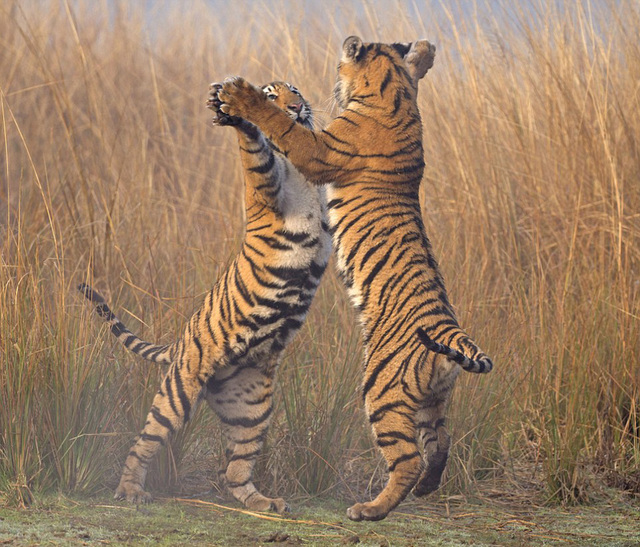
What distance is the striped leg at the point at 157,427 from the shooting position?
375cm

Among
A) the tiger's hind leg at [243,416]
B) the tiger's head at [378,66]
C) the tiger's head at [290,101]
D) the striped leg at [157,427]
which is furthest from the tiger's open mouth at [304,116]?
the striped leg at [157,427]

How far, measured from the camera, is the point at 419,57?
338 centimetres

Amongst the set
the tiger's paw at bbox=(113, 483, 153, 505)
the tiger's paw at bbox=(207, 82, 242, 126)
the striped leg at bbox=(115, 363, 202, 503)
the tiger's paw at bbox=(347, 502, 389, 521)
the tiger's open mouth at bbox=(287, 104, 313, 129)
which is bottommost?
the tiger's paw at bbox=(113, 483, 153, 505)

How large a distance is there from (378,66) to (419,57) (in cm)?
15

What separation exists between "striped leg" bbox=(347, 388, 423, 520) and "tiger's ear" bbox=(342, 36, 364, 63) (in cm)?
120

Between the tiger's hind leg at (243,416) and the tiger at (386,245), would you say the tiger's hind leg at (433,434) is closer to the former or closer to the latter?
the tiger at (386,245)

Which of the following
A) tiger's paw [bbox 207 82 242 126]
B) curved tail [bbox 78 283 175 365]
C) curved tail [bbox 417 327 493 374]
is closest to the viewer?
curved tail [bbox 417 327 493 374]

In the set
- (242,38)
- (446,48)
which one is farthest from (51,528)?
(242,38)

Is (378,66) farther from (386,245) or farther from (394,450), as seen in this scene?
(394,450)

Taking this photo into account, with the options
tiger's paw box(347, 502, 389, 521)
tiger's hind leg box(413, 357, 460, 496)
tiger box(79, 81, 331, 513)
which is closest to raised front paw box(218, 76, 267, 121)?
tiger box(79, 81, 331, 513)

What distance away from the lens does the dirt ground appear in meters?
3.39

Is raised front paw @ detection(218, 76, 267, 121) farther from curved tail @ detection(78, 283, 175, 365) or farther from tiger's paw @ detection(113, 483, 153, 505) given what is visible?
tiger's paw @ detection(113, 483, 153, 505)

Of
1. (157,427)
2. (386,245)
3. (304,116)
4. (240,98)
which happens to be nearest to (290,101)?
(304,116)

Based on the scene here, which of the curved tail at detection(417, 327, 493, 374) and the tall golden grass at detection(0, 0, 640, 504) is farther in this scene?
the tall golden grass at detection(0, 0, 640, 504)
